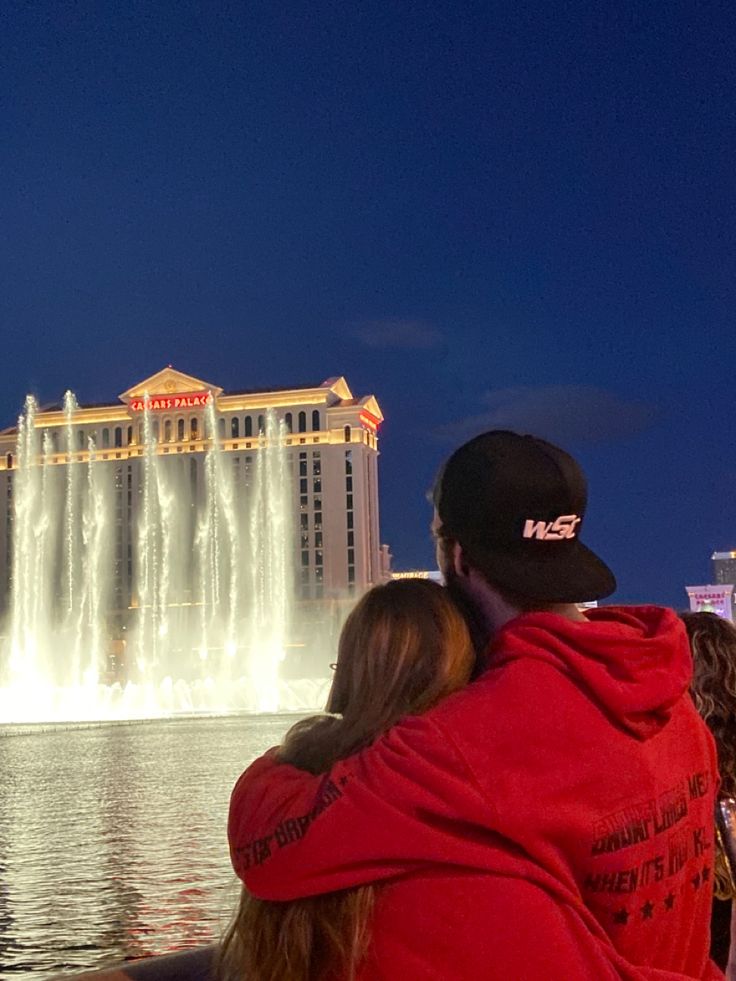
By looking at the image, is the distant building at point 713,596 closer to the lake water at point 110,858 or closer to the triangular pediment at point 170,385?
the triangular pediment at point 170,385

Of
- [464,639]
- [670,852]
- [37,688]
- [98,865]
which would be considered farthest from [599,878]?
[37,688]

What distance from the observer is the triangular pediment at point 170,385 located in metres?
86.9

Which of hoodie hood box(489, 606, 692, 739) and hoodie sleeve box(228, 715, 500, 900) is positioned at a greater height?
hoodie hood box(489, 606, 692, 739)

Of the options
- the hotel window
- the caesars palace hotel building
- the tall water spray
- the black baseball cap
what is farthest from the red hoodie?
the hotel window

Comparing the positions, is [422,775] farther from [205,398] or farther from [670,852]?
[205,398]

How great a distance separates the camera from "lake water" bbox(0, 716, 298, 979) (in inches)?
248

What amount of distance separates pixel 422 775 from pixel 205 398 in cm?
8518

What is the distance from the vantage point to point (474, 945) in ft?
5.77

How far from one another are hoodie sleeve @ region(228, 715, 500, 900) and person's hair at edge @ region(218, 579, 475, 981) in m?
0.07

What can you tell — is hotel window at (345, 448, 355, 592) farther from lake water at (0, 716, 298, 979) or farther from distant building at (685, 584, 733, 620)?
lake water at (0, 716, 298, 979)

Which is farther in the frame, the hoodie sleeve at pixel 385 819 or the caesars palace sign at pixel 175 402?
the caesars palace sign at pixel 175 402

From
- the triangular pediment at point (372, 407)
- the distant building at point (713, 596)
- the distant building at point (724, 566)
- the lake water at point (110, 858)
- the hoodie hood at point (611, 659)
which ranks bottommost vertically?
the lake water at point (110, 858)

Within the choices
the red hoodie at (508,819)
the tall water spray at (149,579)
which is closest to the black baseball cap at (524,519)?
the red hoodie at (508,819)

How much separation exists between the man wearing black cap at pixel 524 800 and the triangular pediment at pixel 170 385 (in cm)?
8548
